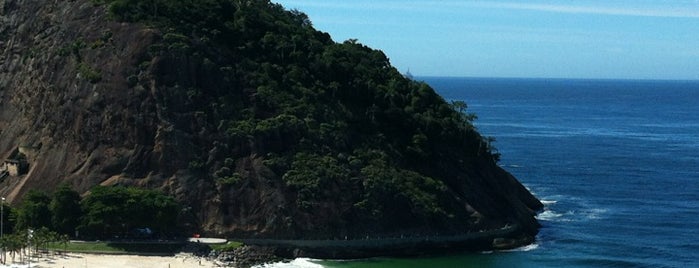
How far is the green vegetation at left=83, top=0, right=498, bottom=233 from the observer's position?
104 metres

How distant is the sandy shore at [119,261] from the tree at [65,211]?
16.1 ft

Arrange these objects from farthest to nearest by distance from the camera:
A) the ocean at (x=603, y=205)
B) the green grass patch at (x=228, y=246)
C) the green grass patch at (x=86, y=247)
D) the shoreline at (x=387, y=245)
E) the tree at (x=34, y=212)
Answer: the ocean at (x=603, y=205)
the shoreline at (x=387, y=245)
the tree at (x=34, y=212)
the green grass patch at (x=228, y=246)
the green grass patch at (x=86, y=247)

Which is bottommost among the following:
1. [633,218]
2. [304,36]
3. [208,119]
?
[633,218]

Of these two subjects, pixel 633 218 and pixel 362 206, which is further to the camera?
pixel 633 218

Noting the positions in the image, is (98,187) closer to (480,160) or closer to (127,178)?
(127,178)

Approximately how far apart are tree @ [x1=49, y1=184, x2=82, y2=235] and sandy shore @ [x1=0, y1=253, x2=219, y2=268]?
16.1 feet

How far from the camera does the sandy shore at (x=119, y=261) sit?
89.9 m

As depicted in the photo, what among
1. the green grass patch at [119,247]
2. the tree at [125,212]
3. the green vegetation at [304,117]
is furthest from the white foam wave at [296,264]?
the tree at [125,212]

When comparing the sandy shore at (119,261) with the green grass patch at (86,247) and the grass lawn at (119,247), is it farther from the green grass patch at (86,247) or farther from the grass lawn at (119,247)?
the grass lawn at (119,247)

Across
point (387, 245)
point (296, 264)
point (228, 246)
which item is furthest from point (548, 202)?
point (228, 246)

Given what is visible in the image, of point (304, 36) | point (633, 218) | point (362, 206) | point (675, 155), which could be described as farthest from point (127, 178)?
point (675, 155)

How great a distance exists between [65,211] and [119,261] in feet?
30.9

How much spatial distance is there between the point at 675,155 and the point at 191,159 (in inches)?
3870

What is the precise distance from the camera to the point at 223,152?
105m
